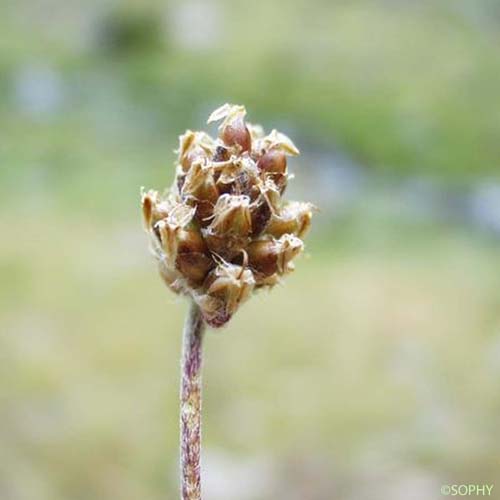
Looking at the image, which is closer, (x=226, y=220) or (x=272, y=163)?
(x=226, y=220)

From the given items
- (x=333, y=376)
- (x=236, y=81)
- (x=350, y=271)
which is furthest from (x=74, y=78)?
(x=333, y=376)

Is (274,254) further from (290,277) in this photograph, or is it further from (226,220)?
(290,277)

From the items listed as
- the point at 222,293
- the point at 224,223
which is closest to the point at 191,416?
the point at 222,293

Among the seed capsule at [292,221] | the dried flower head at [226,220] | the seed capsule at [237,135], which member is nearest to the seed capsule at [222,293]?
the dried flower head at [226,220]

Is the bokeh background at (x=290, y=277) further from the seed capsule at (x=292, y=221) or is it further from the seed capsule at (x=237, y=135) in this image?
the seed capsule at (x=237, y=135)

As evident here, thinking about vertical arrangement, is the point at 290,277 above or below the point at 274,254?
above

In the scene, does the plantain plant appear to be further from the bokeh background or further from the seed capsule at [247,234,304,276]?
the bokeh background
